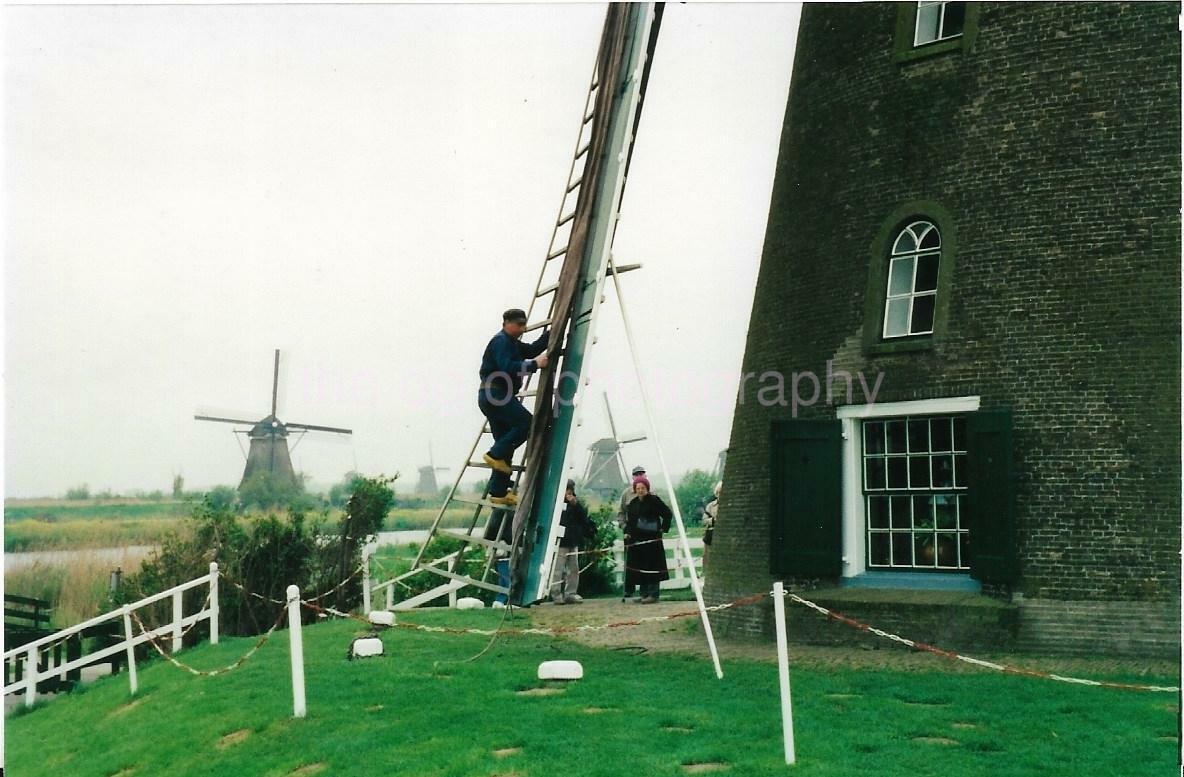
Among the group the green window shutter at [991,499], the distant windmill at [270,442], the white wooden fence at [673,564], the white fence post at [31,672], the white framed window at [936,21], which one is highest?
the white framed window at [936,21]

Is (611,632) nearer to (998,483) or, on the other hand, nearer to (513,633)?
(513,633)

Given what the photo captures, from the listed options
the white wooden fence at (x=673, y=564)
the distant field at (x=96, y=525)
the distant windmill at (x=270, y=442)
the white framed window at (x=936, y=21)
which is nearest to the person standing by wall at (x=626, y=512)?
the white wooden fence at (x=673, y=564)

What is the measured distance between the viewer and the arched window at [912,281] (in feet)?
41.4

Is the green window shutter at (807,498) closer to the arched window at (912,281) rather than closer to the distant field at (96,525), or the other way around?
the arched window at (912,281)

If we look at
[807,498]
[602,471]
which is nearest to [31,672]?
[807,498]

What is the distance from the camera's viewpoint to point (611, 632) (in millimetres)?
13898

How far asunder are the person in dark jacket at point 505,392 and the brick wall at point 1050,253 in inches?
163

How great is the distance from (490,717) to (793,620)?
4.78 metres

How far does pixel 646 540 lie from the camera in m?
16.6

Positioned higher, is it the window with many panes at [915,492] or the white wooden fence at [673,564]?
the window with many panes at [915,492]

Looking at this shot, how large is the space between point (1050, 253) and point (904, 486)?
9.09ft

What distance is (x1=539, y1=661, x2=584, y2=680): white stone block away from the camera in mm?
10297

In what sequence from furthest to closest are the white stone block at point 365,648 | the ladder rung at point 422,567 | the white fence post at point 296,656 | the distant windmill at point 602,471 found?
the distant windmill at point 602,471
the white stone block at point 365,648
the ladder rung at point 422,567
the white fence post at point 296,656

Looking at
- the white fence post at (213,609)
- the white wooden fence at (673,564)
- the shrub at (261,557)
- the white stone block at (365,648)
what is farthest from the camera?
the white wooden fence at (673,564)
